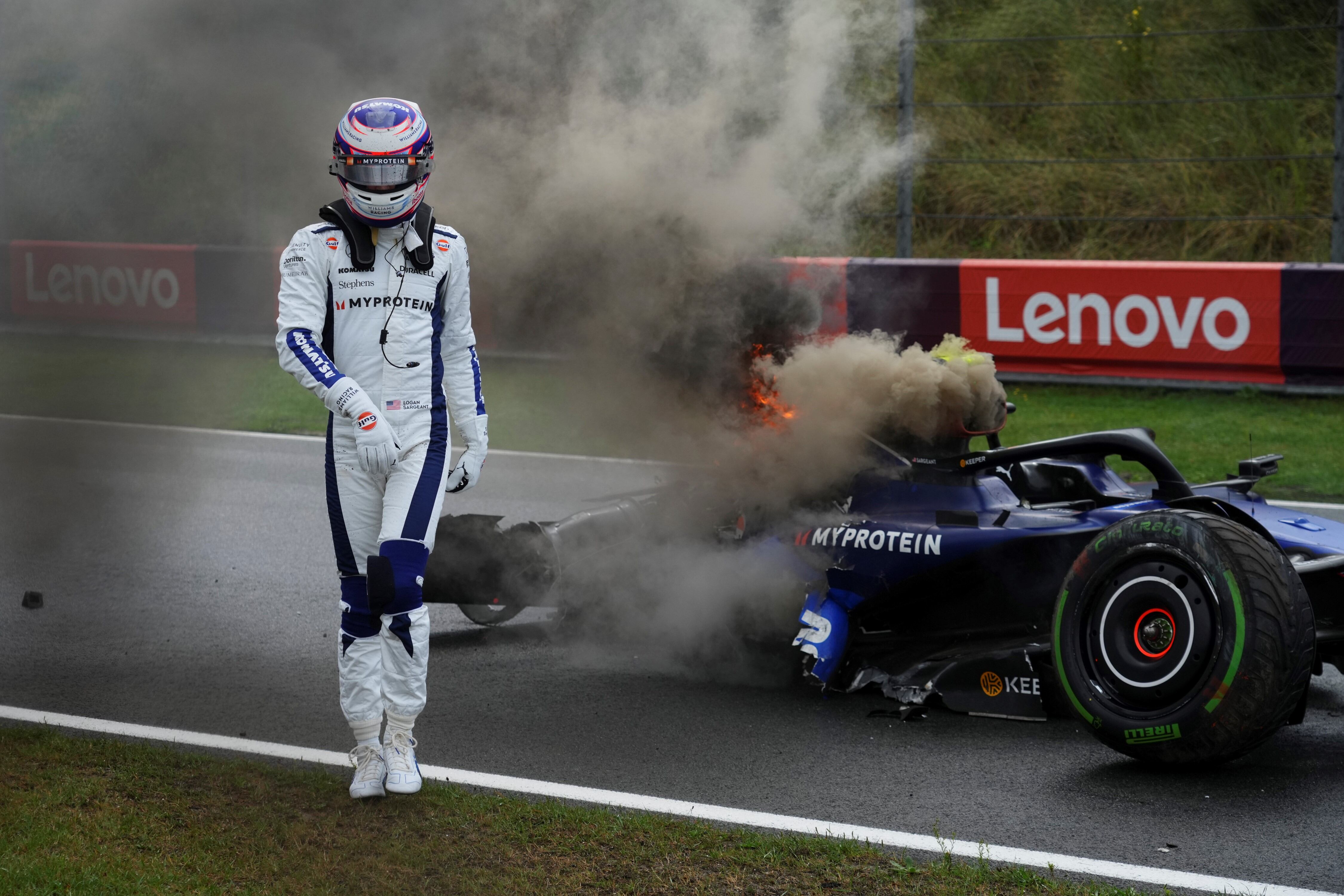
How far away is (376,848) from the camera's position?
420 centimetres

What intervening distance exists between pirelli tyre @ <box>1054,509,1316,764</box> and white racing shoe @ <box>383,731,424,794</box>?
208cm

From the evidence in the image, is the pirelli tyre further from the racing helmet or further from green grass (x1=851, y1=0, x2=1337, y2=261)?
green grass (x1=851, y1=0, x2=1337, y2=261)

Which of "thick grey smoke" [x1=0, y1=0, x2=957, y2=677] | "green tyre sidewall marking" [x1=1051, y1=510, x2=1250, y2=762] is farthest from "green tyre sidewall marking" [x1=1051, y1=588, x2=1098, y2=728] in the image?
"thick grey smoke" [x1=0, y1=0, x2=957, y2=677]

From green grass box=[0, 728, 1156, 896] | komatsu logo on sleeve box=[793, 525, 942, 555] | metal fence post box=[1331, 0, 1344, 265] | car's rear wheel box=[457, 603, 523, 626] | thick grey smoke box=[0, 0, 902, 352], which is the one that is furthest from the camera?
metal fence post box=[1331, 0, 1344, 265]

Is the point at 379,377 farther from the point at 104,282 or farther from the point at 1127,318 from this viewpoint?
the point at 1127,318

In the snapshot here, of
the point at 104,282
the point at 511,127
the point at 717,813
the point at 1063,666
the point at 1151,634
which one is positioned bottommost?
the point at 717,813

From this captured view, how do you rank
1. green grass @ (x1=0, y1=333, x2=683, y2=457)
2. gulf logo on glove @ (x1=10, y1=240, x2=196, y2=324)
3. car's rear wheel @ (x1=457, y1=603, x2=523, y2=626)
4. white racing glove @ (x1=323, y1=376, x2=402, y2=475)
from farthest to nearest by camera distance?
gulf logo on glove @ (x1=10, y1=240, x2=196, y2=324) → car's rear wheel @ (x1=457, y1=603, x2=523, y2=626) → green grass @ (x1=0, y1=333, x2=683, y2=457) → white racing glove @ (x1=323, y1=376, x2=402, y2=475)

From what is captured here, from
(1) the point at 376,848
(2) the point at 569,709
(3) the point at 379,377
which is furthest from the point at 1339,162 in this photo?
(1) the point at 376,848

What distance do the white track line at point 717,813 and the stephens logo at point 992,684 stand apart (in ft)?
3.21

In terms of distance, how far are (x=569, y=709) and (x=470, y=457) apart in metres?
1.23

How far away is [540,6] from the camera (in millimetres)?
6426

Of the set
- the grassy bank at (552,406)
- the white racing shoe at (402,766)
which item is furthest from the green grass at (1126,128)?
the white racing shoe at (402,766)

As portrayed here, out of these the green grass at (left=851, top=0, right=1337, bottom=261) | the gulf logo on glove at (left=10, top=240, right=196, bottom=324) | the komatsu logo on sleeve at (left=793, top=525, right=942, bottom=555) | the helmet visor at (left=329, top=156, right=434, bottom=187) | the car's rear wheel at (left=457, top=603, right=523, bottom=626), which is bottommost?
the car's rear wheel at (left=457, top=603, right=523, bottom=626)

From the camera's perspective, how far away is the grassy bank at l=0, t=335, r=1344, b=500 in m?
6.66
